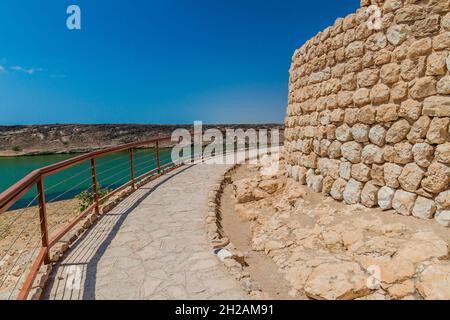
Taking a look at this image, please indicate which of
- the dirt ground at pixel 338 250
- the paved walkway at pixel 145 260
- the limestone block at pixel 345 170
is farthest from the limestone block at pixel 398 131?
the paved walkway at pixel 145 260

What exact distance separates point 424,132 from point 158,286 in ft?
11.7

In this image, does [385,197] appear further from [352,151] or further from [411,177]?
[352,151]

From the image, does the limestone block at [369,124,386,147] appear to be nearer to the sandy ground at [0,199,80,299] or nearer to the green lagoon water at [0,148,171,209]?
the sandy ground at [0,199,80,299]

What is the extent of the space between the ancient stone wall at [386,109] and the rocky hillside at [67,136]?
15.3 metres

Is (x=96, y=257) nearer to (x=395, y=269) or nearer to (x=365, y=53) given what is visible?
(x=395, y=269)

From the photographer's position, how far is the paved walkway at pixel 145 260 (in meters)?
2.77

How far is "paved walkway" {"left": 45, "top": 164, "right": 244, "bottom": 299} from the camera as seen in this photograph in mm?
2770

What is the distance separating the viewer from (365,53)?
4.23 m

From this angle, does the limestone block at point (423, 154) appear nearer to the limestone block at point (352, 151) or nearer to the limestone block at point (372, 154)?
the limestone block at point (372, 154)

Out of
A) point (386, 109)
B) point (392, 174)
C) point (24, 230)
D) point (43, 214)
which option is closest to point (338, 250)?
point (392, 174)

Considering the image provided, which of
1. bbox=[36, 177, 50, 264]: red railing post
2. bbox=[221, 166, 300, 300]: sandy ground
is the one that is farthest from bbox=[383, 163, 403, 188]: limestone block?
bbox=[36, 177, 50, 264]: red railing post
